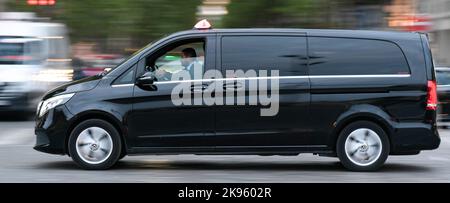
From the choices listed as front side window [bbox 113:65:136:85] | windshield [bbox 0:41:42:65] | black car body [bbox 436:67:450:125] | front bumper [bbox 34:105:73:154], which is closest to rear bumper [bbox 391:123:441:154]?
front side window [bbox 113:65:136:85]

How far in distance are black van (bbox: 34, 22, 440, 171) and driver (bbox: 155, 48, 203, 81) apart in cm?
1

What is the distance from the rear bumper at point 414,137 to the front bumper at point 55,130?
3876 mm

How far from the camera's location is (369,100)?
9562 mm

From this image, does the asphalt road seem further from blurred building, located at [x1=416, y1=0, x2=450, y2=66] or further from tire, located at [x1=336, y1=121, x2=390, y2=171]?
blurred building, located at [x1=416, y1=0, x2=450, y2=66]

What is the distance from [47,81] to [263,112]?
10.4 metres

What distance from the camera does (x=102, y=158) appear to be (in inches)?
374

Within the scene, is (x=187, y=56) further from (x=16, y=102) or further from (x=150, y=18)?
(x=150, y=18)

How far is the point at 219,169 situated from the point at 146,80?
149cm

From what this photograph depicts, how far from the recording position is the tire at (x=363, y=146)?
955 centimetres

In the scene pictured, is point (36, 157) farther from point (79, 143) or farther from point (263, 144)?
point (263, 144)

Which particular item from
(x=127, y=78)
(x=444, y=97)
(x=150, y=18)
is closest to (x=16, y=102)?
(x=150, y=18)

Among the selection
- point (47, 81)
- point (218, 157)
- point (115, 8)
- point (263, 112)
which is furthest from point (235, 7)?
point (263, 112)

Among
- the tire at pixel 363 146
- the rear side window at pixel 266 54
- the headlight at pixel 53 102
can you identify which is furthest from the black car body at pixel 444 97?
the headlight at pixel 53 102
